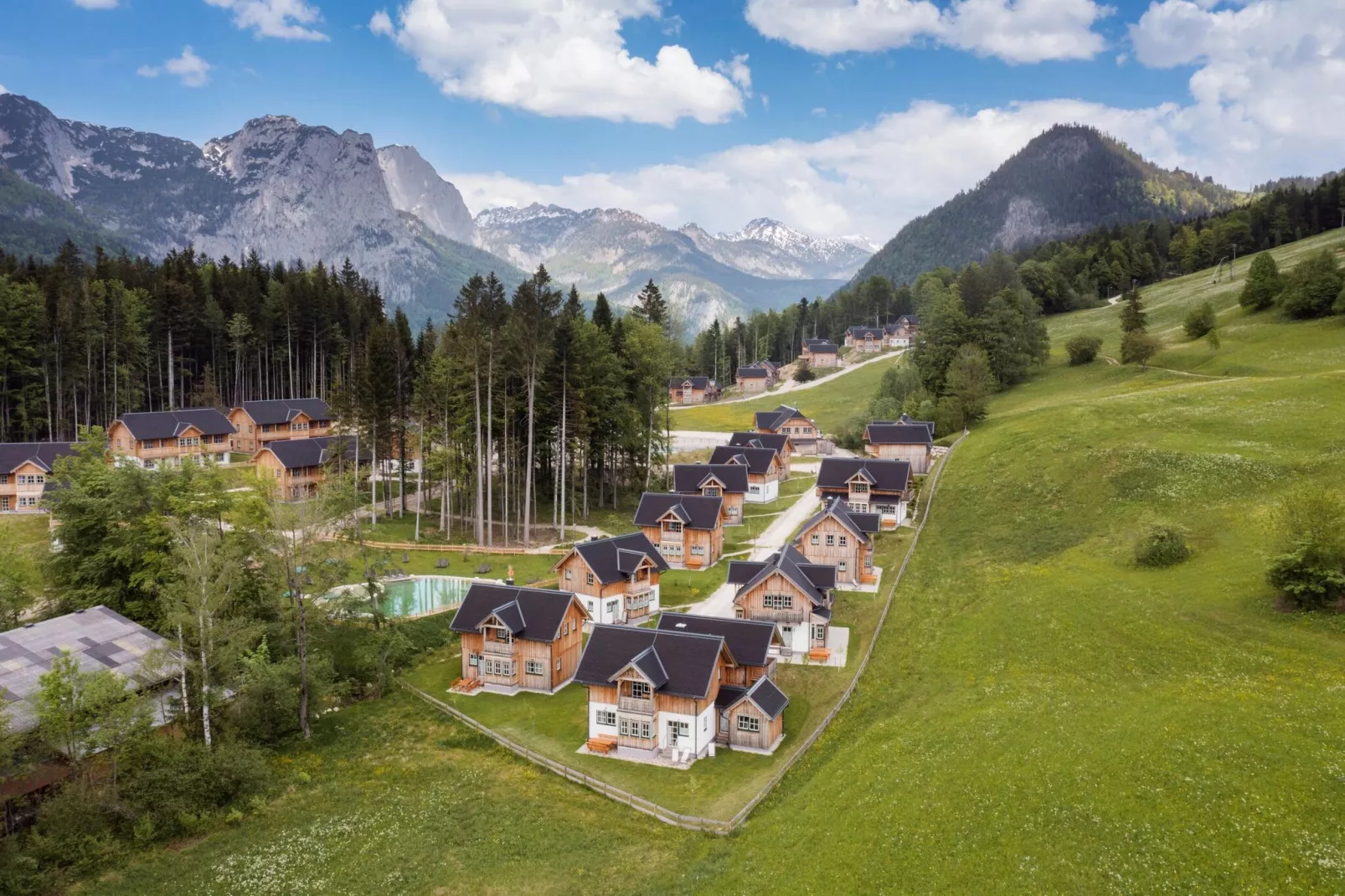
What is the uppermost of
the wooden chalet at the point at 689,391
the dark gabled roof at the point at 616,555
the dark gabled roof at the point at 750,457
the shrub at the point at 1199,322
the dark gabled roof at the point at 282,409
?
the shrub at the point at 1199,322

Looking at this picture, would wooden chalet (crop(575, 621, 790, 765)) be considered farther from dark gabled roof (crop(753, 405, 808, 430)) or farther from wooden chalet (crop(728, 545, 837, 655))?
dark gabled roof (crop(753, 405, 808, 430))

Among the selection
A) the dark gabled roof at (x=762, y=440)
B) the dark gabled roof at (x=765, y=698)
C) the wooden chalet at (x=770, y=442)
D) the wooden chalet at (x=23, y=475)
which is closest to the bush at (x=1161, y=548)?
the dark gabled roof at (x=765, y=698)

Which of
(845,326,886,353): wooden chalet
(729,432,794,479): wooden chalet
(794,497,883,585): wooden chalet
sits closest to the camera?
(794,497,883,585): wooden chalet

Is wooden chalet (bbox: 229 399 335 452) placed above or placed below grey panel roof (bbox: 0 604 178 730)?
above

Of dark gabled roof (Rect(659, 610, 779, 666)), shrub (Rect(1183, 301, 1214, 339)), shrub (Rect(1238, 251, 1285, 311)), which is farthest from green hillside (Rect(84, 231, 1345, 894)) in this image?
shrub (Rect(1238, 251, 1285, 311))

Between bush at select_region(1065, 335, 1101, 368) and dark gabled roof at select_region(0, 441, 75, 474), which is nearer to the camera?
dark gabled roof at select_region(0, 441, 75, 474)

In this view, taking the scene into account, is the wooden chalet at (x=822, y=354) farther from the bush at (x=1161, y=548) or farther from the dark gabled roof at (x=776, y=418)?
the bush at (x=1161, y=548)

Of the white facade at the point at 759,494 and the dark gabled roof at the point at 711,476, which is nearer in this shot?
the dark gabled roof at the point at 711,476
